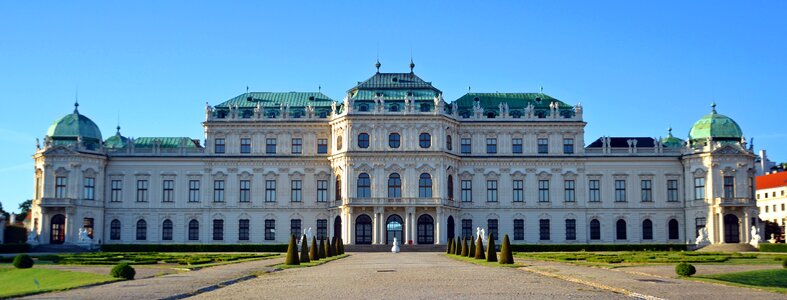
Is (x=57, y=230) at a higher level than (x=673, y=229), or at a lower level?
lower

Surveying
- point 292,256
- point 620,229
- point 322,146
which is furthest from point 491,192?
point 292,256

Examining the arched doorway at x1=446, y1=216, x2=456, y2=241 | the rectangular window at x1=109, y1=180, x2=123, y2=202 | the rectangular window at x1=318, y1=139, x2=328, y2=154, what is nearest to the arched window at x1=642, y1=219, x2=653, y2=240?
the arched doorway at x1=446, y1=216, x2=456, y2=241

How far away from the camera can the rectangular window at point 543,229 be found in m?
83.9

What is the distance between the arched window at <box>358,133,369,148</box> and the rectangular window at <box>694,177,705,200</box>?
89.7 feet

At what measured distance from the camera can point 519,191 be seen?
84188 millimetres

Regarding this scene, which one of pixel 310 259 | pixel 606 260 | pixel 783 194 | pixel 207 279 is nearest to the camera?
pixel 207 279

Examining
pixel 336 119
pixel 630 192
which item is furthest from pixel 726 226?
pixel 336 119

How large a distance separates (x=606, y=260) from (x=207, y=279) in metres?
22.8

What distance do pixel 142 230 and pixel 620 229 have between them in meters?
40.3

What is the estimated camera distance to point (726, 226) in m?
80.2

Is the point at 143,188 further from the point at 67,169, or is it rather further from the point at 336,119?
the point at 336,119

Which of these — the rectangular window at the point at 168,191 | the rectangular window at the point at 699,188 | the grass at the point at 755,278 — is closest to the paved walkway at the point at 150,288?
the grass at the point at 755,278

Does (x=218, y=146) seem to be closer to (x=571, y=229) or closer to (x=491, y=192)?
(x=491, y=192)

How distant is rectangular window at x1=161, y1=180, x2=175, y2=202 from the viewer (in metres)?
84.4
